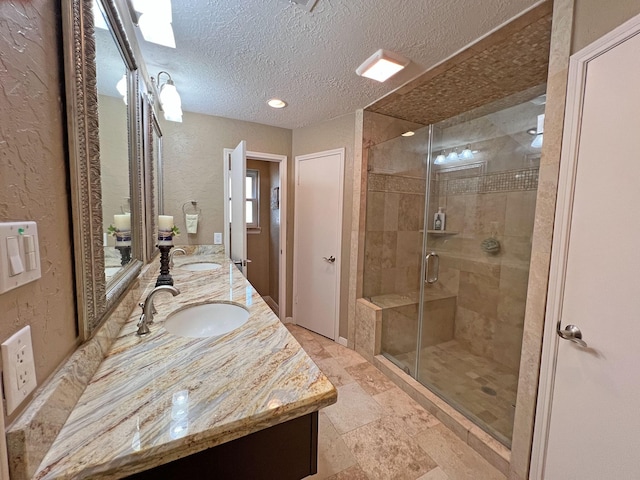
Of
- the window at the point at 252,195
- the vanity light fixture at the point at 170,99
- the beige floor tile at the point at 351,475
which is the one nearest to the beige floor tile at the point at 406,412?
the beige floor tile at the point at 351,475

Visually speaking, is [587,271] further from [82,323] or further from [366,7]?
[82,323]

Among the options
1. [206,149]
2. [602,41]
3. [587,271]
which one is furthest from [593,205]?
[206,149]

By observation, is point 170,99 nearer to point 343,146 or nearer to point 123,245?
point 123,245

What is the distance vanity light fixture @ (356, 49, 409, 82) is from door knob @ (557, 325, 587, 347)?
1.66 meters

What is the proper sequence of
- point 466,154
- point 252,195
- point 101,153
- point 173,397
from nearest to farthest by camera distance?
point 173,397 → point 101,153 → point 466,154 → point 252,195

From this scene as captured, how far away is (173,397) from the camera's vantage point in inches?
24.0

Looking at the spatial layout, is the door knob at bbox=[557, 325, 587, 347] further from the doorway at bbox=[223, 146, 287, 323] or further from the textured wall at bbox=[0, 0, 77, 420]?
the doorway at bbox=[223, 146, 287, 323]

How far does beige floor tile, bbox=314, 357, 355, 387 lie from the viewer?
2084mm

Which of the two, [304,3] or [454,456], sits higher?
[304,3]

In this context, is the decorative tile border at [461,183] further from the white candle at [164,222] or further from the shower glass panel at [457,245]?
the white candle at [164,222]

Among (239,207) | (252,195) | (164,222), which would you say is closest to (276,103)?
(239,207)

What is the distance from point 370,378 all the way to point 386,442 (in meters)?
0.62

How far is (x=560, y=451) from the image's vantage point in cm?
108

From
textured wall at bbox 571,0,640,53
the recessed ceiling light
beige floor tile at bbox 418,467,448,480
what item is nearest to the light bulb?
textured wall at bbox 571,0,640,53
